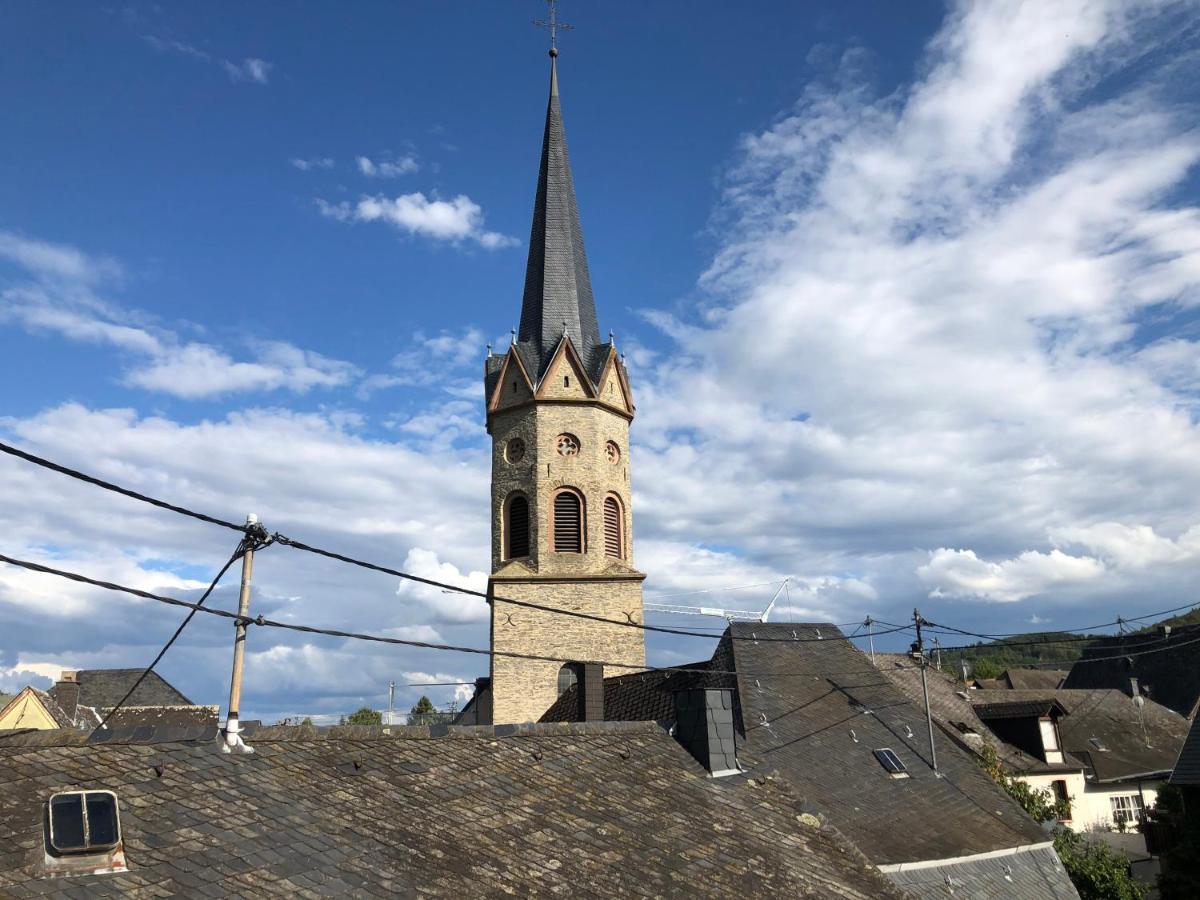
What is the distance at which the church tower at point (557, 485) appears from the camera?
3162cm

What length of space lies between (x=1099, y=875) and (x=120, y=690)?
5239 centimetres

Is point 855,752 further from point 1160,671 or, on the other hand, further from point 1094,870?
point 1160,671

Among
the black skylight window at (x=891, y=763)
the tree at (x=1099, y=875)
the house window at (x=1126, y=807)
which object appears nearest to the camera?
the tree at (x=1099, y=875)

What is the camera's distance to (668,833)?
1420cm

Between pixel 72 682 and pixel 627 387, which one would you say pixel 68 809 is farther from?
pixel 72 682

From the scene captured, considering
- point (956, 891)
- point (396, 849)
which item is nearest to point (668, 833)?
point (396, 849)

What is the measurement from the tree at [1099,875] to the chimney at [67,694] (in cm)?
4463

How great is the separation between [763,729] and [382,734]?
39.6ft

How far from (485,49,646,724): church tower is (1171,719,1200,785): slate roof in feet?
48.7

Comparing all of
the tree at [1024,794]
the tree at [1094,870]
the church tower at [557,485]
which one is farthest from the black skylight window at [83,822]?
the tree at [1024,794]

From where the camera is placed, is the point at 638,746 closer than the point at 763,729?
Yes

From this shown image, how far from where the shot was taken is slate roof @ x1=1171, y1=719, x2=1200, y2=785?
23.4m

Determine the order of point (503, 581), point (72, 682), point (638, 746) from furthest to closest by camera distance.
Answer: point (72, 682)
point (503, 581)
point (638, 746)

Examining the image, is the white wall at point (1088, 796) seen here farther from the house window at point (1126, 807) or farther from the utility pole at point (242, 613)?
the utility pole at point (242, 613)
